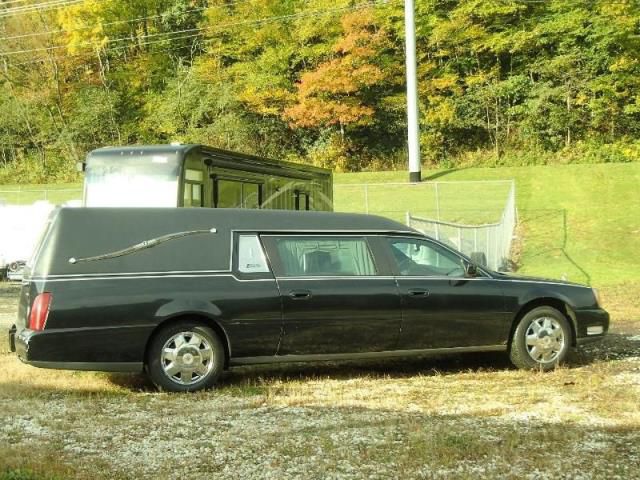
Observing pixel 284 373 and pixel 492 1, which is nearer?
pixel 284 373

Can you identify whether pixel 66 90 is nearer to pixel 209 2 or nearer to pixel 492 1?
pixel 209 2

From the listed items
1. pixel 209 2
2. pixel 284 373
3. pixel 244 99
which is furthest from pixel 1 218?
pixel 209 2

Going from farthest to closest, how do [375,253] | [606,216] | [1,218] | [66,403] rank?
[606,216]
[1,218]
[375,253]
[66,403]

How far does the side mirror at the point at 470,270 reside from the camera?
28.1ft

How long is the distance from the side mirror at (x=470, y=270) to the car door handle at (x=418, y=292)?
0.54 metres

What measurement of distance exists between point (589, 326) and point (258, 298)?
11.9 ft

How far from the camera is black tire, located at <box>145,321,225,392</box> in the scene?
7.57m

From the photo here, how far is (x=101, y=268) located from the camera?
24.5 feet

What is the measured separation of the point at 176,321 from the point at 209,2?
5211cm

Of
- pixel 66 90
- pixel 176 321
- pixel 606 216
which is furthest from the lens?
pixel 66 90

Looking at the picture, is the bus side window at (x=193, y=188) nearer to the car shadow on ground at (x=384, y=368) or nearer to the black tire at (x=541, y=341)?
the car shadow on ground at (x=384, y=368)

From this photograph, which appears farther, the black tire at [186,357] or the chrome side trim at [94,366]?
the black tire at [186,357]

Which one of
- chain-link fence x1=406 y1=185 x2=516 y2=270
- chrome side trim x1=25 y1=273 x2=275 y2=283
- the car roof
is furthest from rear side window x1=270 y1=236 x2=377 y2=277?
chain-link fence x1=406 y1=185 x2=516 y2=270

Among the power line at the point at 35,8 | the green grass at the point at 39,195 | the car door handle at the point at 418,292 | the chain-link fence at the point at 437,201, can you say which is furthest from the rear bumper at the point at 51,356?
the power line at the point at 35,8
